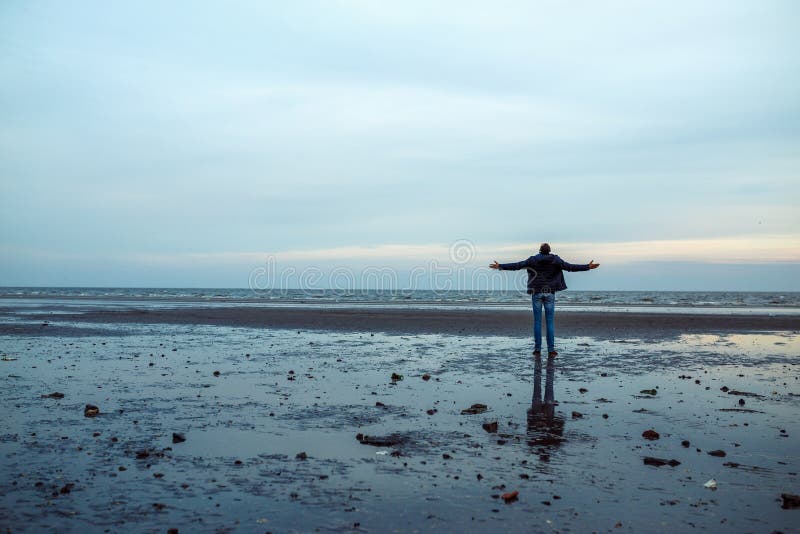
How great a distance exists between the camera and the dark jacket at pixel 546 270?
1759cm

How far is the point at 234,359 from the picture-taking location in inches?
625

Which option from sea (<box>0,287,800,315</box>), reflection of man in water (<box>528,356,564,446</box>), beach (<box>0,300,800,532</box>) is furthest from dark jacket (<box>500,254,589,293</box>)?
sea (<box>0,287,800,315</box>)

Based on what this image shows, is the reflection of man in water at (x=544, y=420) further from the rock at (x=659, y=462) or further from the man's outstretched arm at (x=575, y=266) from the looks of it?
the man's outstretched arm at (x=575, y=266)

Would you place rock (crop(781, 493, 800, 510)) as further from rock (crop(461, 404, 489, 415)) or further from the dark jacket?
the dark jacket

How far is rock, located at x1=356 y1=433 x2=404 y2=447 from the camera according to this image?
24.6 ft

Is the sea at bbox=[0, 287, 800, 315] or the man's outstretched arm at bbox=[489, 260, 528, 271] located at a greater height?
the man's outstretched arm at bbox=[489, 260, 528, 271]

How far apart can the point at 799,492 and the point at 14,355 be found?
1814 centimetres

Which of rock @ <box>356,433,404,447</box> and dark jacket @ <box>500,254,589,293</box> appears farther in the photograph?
dark jacket @ <box>500,254,589,293</box>

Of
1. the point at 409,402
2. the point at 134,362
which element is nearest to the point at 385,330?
the point at 134,362

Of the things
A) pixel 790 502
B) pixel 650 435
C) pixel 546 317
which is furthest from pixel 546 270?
pixel 790 502

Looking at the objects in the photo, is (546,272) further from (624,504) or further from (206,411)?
(624,504)

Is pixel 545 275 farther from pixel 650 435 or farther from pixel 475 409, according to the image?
pixel 650 435

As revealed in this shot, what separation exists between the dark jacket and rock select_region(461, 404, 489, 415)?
28.2 feet

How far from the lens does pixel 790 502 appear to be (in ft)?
18.0
